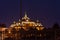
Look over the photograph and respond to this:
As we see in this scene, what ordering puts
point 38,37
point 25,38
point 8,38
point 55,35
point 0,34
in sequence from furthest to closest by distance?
1. point 0,34
2. point 8,38
3. point 38,37
4. point 25,38
5. point 55,35

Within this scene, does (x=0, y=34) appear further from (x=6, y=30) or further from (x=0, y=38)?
(x=6, y=30)

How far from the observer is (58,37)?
515 centimetres

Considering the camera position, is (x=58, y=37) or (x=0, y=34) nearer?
(x=58, y=37)

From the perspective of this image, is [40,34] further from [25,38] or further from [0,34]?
[0,34]

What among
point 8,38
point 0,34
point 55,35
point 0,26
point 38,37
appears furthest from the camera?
point 0,26

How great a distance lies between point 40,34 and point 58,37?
1.44 meters

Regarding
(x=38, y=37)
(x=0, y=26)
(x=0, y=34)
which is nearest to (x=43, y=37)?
(x=38, y=37)

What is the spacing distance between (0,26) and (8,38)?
5.70 ft

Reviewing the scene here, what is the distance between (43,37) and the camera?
6680mm

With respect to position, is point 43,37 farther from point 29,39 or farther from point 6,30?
point 6,30

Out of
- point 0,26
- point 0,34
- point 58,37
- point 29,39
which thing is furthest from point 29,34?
point 0,26

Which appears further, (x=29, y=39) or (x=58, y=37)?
(x=29, y=39)

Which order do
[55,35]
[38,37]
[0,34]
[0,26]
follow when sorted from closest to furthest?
1. [55,35]
2. [38,37]
3. [0,34]
4. [0,26]

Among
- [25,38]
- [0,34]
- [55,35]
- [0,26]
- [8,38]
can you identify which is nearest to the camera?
[55,35]
